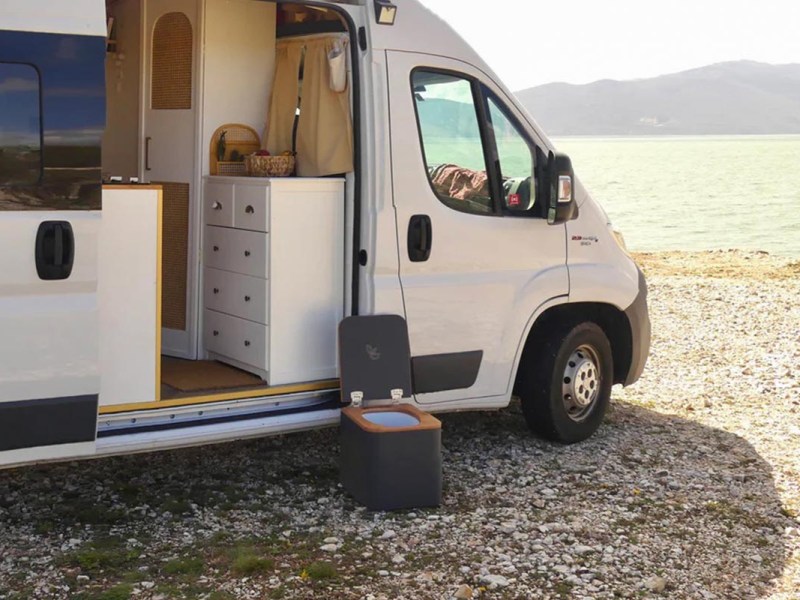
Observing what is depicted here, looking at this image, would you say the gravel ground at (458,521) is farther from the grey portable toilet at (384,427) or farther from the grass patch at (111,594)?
the grey portable toilet at (384,427)

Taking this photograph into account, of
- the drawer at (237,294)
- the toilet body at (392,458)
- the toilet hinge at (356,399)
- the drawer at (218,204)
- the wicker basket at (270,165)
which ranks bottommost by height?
the toilet body at (392,458)

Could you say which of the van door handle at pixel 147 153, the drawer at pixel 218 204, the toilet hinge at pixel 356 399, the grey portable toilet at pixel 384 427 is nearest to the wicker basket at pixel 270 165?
the drawer at pixel 218 204

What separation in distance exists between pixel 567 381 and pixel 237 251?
2008mm

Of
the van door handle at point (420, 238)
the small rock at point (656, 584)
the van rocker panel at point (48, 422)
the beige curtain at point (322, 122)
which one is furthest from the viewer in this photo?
the beige curtain at point (322, 122)

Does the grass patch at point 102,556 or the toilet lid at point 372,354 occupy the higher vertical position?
the toilet lid at point 372,354

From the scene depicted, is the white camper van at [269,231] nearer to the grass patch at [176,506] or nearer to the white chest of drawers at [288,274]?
the white chest of drawers at [288,274]

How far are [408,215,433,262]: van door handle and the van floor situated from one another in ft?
3.15

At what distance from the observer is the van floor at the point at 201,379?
5.73 meters

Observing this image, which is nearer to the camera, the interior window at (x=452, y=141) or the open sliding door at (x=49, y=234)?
the open sliding door at (x=49, y=234)

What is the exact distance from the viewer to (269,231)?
5859 mm

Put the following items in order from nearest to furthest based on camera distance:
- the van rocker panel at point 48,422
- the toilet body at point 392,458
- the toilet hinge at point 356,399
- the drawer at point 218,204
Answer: the van rocker panel at point 48,422 → the toilet body at point 392,458 → the toilet hinge at point 356,399 → the drawer at point 218,204

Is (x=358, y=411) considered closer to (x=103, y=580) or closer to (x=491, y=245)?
(x=491, y=245)

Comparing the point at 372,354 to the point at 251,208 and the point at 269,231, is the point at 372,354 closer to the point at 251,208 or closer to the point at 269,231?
the point at 269,231

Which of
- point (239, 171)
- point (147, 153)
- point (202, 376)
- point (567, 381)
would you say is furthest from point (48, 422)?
point (567, 381)
